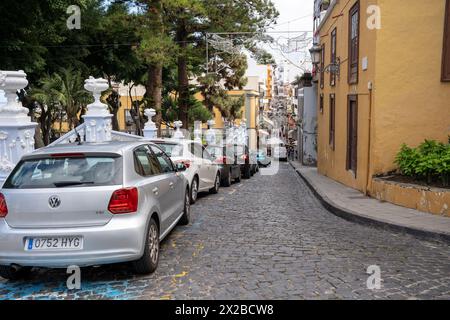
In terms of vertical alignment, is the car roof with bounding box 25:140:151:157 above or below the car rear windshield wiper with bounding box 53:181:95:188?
above

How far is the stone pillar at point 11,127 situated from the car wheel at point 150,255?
3381mm

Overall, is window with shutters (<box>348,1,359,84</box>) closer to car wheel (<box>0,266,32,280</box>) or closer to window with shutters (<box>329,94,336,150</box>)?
window with shutters (<box>329,94,336,150</box>)

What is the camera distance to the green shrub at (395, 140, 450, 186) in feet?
28.6

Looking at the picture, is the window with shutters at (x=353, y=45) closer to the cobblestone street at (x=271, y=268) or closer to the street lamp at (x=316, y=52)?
the street lamp at (x=316, y=52)

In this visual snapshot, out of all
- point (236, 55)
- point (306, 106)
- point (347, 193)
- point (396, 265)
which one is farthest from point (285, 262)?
point (306, 106)

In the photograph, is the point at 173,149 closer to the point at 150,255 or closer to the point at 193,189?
the point at 193,189

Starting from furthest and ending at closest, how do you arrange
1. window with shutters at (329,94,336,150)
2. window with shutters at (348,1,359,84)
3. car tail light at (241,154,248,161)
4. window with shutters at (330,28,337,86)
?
car tail light at (241,154,248,161) → window with shutters at (329,94,336,150) → window with shutters at (330,28,337,86) → window with shutters at (348,1,359,84)

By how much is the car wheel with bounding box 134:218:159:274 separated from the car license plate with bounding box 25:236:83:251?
0.79 m

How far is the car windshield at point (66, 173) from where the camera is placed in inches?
199

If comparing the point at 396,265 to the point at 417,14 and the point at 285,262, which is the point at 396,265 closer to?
the point at 285,262

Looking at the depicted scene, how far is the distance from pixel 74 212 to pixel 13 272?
1255mm

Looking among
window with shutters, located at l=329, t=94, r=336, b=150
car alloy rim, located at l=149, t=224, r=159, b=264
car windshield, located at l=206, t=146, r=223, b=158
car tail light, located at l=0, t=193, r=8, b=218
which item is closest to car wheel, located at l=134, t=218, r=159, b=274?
car alloy rim, located at l=149, t=224, r=159, b=264

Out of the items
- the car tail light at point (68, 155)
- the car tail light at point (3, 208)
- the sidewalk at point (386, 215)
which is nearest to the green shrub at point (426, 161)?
the sidewalk at point (386, 215)

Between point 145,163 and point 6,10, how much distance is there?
10.1 m
